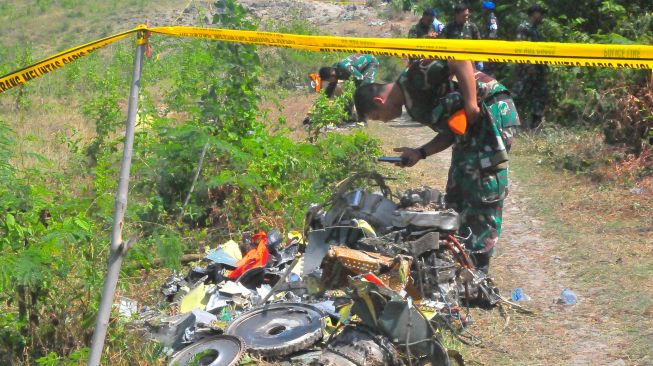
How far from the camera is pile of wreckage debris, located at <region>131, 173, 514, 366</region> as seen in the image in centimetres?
430

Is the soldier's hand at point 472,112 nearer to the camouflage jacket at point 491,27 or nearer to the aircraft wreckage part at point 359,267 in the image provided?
the aircraft wreckage part at point 359,267

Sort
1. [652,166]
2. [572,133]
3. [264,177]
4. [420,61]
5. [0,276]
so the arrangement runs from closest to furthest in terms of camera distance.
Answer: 1. [0,276]
2. [420,61]
3. [264,177]
4. [652,166]
5. [572,133]

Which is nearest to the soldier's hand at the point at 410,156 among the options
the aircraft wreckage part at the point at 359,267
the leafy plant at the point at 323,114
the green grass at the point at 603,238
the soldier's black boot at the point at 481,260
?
the soldier's black boot at the point at 481,260

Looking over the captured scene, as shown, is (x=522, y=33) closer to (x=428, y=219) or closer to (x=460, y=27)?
(x=460, y=27)

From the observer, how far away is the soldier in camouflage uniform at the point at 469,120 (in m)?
5.48

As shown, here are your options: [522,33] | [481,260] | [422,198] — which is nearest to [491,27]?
[522,33]

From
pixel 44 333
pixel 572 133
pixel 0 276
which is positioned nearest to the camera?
pixel 0 276

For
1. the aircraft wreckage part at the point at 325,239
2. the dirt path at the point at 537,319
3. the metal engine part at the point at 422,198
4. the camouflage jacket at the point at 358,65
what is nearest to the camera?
the dirt path at the point at 537,319

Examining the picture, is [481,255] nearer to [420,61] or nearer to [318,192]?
[420,61]

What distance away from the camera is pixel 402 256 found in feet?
15.8

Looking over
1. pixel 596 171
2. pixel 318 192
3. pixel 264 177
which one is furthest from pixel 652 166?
pixel 264 177

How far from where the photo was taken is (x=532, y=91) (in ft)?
38.3

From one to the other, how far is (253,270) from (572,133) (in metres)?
5.60

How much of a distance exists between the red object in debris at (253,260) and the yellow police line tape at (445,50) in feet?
7.73
